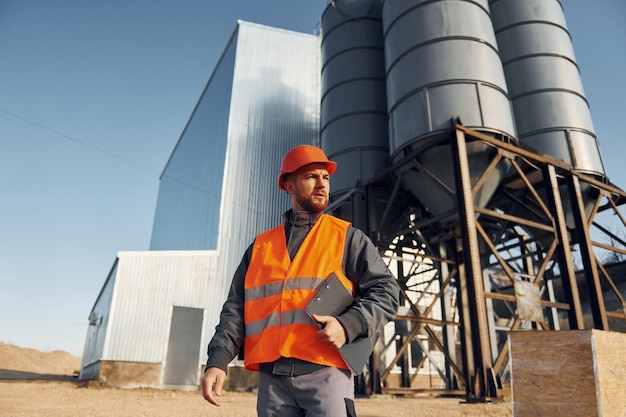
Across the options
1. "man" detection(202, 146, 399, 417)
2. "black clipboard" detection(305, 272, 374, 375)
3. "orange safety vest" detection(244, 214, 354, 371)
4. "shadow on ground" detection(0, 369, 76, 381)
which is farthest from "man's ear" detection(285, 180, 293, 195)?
"shadow on ground" detection(0, 369, 76, 381)

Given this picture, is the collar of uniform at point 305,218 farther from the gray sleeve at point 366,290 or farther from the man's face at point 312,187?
the gray sleeve at point 366,290

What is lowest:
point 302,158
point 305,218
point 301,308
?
point 301,308

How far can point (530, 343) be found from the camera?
3404mm

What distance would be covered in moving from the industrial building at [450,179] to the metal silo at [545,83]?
4 centimetres

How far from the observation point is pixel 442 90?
917cm

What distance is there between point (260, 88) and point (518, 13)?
1057 cm

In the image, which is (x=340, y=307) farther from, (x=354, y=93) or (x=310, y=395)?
(x=354, y=93)

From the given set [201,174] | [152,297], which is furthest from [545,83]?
[201,174]

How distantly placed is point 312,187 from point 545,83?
36.7ft

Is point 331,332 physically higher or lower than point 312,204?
lower

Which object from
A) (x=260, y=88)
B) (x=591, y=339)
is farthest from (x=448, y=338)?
(x=260, y=88)

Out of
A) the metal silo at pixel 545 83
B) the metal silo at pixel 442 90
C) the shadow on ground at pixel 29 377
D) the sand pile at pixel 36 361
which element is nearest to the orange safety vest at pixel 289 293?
the metal silo at pixel 442 90

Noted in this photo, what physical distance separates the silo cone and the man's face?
1015cm

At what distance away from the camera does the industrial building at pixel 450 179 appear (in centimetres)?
884
